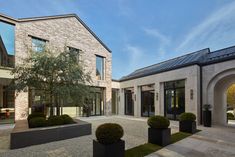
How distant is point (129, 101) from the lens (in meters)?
19.3

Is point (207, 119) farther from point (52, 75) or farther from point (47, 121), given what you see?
point (52, 75)

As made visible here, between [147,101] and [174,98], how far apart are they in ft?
11.8

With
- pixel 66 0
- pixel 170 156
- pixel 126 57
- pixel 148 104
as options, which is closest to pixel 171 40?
pixel 148 104

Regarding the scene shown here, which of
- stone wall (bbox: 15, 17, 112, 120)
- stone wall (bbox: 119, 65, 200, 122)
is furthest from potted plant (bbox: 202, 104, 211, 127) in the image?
stone wall (bbox: 15, 17, 112, 120)

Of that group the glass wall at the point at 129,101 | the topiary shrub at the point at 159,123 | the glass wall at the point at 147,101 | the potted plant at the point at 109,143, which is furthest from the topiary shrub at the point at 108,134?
the glass wall at the point at 129,101

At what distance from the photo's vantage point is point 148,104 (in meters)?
16.5

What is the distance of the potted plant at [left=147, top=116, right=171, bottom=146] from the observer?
612 centimetres

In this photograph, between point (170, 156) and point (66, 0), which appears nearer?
point (170, 156)

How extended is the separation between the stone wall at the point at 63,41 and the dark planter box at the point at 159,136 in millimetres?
6644

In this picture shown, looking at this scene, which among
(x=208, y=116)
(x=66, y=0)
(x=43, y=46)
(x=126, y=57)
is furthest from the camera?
(x=126, y=57)

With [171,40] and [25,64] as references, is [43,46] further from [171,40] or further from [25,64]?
[171,40]

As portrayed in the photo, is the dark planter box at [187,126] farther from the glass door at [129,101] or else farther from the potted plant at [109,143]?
the glass door at [129,101]

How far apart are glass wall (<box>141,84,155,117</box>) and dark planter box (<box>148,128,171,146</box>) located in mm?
9505

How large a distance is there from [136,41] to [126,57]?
625 cm
